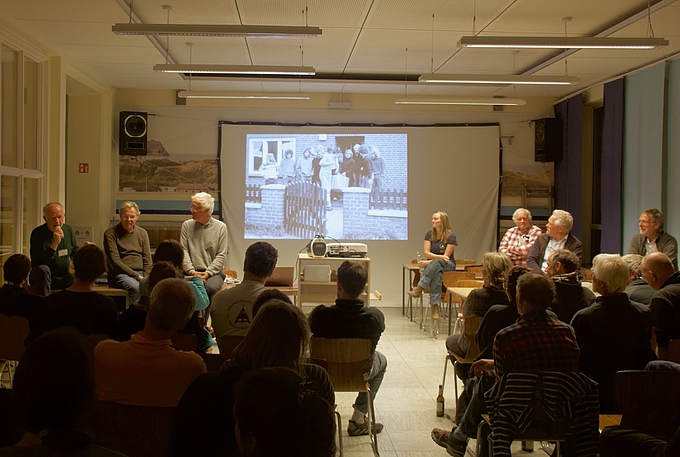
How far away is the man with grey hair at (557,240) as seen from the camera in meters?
6.36

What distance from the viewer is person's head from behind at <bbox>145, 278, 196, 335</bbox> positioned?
7.79 feet

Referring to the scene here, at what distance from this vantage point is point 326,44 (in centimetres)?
693

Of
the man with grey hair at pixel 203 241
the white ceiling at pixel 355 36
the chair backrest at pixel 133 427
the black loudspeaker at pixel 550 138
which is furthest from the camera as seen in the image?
the black loudspeaker at pixel 550 138

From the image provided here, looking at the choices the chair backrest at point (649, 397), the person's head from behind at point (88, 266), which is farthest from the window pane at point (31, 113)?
the chair backrest at point (649, 397)

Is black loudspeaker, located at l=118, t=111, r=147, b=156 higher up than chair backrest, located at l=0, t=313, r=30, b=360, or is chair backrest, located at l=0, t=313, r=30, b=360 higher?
black loudspeaker, located at l=118, t=111, r=147, b=156

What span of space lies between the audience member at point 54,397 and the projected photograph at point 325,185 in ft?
27.0

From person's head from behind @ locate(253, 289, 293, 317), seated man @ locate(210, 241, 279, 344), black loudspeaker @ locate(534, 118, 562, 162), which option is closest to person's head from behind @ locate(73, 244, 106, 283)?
seated man @ locate(210, 241, 279, 344)

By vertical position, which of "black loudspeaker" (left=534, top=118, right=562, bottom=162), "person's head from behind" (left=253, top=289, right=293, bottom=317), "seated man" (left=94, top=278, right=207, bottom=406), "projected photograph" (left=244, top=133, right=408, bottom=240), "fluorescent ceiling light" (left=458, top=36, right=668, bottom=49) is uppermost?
"fluorescent ceiling light" (left=458, top=36, right=668, bottom=49)

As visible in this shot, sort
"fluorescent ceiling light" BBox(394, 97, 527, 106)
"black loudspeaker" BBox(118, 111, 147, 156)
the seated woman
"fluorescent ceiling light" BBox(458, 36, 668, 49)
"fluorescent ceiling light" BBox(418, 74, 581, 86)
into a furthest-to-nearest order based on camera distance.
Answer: "black loudspeaker" BBox(118, 111, 147, 156)
"fluorescent ceiling light" BBox(394, 97, 527, 106)
"fluorescent ceiling light" BBox(418, 74, 581, 86)
"fluorescent ceiling light" BBox(458, 36, 668, 49)
the seated woman

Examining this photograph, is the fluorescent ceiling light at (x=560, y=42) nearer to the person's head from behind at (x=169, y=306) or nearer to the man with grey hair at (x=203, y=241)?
the man with grey hair at (x=203, y=241)

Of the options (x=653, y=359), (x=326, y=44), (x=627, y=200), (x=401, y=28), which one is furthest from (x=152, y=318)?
(x=627, y=200)

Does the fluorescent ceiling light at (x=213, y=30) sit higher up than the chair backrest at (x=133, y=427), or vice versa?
the fluorescent ceiling light at (x=213, y=30)

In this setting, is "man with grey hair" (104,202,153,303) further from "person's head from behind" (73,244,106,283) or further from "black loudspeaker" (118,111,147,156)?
"black loudspeaker" (118,111,147,156)

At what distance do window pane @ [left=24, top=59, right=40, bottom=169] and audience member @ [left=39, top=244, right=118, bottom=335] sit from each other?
3.67 metres
